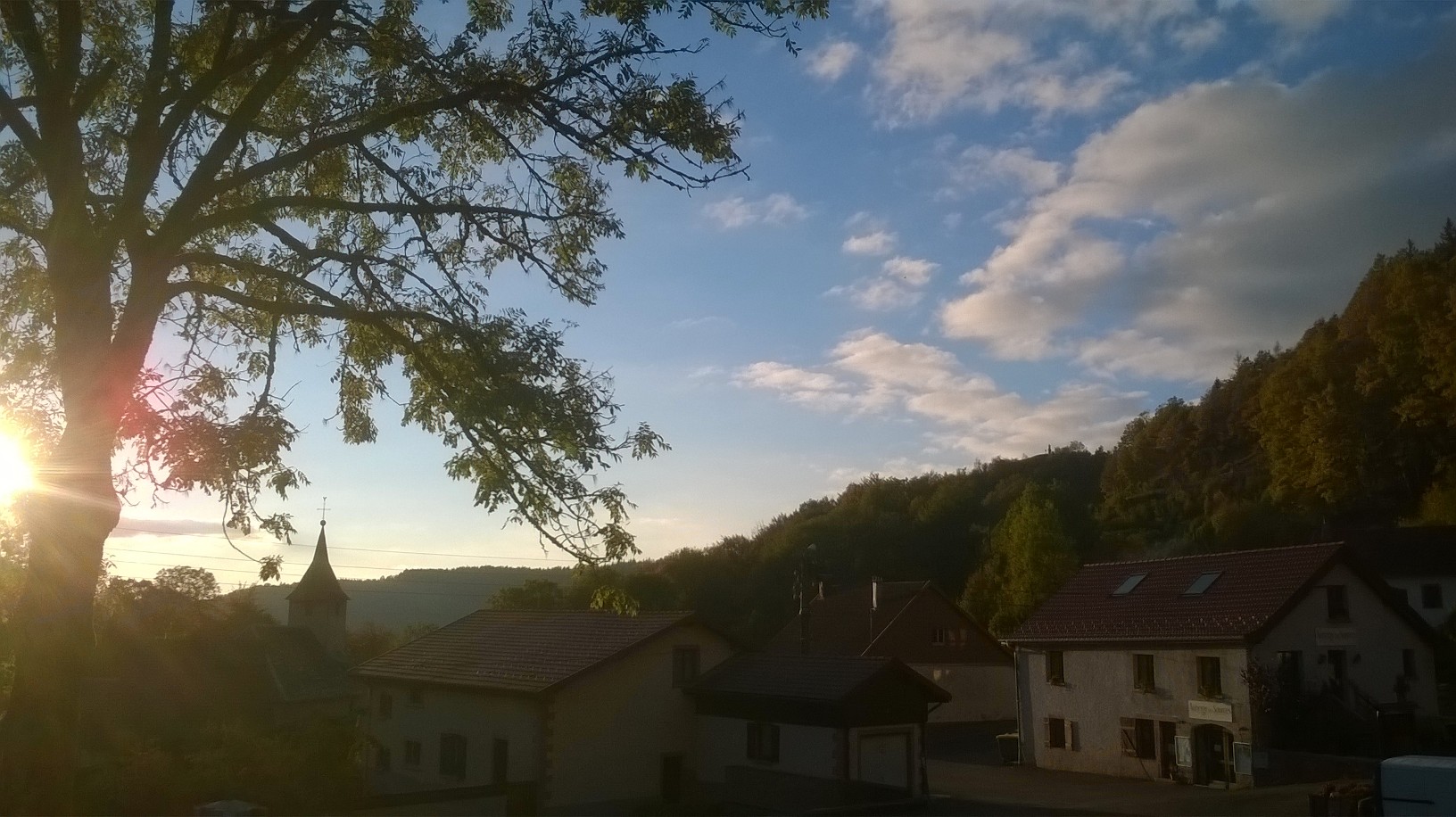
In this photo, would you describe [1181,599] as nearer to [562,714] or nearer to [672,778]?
[672,778]

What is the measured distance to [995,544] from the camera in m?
56.5

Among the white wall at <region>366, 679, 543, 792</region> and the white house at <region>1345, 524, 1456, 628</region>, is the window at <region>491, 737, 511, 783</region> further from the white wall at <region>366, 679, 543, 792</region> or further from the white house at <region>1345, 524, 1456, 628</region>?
the white house at <region>1345, 524, 1456, 628</region>

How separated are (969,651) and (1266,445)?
2745 centimetres

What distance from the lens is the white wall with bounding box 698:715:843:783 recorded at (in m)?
23.8

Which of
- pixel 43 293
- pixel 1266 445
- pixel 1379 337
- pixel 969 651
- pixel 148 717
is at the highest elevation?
pixel 1379 337

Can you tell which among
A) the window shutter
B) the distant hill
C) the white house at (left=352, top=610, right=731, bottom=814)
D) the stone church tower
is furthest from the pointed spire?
the window shutter

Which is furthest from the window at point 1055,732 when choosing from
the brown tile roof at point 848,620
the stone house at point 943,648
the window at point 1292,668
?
the brown tile roof at point 848,620

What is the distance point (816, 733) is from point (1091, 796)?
769 cm

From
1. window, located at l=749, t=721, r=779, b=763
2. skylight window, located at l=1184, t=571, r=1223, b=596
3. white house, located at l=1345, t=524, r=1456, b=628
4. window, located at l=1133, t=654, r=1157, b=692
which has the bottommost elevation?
window, located at l=749, t=721, r=779, b=763

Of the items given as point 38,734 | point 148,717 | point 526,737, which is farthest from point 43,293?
point 148,717

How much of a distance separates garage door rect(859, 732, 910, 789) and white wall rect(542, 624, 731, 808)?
19.1 ft

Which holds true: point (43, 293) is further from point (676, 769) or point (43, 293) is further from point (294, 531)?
point (676, 769)

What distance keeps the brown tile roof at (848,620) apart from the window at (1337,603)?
20.4 meters

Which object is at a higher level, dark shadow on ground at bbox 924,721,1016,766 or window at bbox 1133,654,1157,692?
window at bbox 1133,654,1157,692
